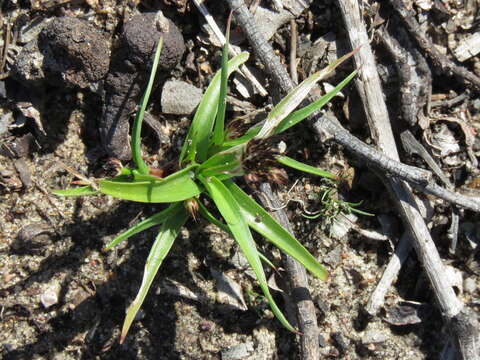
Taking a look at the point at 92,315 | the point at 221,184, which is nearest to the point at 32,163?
the point at 92,315

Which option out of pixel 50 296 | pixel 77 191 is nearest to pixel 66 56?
pixel 77 191

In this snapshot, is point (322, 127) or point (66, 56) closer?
point (66, 56)

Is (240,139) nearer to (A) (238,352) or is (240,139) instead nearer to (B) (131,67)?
(B) (131,67)

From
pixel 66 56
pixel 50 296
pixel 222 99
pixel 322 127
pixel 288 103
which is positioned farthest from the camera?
pixel 50 296

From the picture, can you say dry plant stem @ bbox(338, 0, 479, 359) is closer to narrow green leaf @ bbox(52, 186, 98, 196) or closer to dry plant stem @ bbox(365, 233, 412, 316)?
dry plant stem @ bbox(365, 233, 412, 316)

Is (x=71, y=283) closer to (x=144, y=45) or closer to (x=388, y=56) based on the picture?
(x=144, y=45)

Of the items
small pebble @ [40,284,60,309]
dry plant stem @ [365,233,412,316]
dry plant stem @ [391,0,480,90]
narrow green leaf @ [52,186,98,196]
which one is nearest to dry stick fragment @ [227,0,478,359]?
dry plant stem @ [365,233,412,316]
